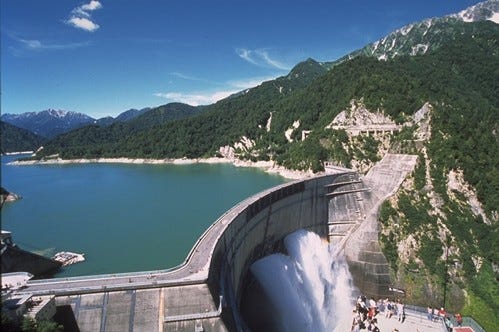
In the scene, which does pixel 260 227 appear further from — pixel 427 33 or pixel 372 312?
pixel 427 33

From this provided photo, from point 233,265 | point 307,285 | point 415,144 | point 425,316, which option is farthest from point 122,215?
point 425,316

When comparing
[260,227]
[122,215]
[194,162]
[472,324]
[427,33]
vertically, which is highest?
[427,33]

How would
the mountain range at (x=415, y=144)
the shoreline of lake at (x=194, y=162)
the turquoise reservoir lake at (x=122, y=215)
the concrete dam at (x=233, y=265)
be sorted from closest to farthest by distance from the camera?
the concrete dam at (x=233, y=265) → the mountain range at (x=415, y=144) → the turquoise reservoir lake at (x=122, y=215) → the shoreline of lake at (x=194, y=162)

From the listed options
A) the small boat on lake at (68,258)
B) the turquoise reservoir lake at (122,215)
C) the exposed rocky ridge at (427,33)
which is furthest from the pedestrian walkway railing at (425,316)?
the exposed rocky ridge at (427,33)

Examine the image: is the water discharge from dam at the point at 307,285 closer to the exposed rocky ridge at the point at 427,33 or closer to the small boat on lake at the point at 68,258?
the small boat on lake at the point at 68,258

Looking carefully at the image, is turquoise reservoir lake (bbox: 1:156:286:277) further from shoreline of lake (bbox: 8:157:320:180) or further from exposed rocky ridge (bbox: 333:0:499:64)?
exposed rocky ridge (bbox: 333:0:499:64)
